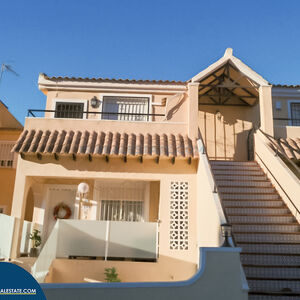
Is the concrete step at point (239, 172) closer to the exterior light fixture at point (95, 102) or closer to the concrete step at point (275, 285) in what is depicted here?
the concrete step at point (275, 285)

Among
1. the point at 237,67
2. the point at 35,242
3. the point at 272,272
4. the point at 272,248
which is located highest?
the point at 237,67

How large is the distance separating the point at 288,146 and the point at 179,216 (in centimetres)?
487

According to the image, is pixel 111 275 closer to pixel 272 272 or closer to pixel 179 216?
pixel 179 216

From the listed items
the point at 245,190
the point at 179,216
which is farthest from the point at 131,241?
the point at 245,190

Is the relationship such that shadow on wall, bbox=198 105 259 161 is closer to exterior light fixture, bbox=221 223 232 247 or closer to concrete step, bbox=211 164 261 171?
concrete step, bbox=211 164 261 171

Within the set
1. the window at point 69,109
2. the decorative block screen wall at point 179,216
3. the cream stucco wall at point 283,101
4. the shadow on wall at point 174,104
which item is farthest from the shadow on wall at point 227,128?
the window at point 69,109

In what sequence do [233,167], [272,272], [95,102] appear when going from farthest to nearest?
[95,102], [233,167], [272,272]

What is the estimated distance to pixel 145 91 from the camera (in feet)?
57.3

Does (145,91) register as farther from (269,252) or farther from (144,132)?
(269,252)

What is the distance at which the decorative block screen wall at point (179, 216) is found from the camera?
13.2m

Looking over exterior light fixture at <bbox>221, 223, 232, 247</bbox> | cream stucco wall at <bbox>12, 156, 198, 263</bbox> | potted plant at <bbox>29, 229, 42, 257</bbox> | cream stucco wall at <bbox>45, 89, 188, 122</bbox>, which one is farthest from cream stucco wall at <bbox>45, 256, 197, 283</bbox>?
cream stucco wall at <bbox>45, 89, 188, 122</bbox>

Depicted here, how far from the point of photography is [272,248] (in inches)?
393

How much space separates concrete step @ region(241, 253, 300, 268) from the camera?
31.0ft

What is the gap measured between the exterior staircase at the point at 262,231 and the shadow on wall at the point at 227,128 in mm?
3492
